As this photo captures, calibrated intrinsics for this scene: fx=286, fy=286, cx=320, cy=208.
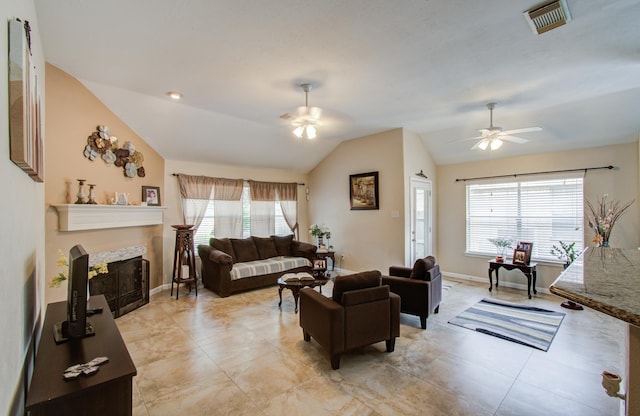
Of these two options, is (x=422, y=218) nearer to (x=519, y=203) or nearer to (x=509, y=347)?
(x=519, y=203)

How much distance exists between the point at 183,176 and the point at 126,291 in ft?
7.38

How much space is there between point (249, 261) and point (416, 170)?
12.4ft

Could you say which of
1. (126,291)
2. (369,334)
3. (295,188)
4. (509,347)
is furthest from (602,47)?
(126,291)

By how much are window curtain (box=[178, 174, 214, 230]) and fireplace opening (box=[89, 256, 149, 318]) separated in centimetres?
123

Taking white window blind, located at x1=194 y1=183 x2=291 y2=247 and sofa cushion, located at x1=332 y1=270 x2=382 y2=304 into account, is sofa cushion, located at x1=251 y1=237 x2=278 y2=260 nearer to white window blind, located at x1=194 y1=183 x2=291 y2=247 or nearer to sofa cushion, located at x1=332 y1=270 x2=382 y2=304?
white window blind, located at x1=194 y1=183 x2=291 y2=247

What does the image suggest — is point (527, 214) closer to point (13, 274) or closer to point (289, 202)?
point (289, 202)

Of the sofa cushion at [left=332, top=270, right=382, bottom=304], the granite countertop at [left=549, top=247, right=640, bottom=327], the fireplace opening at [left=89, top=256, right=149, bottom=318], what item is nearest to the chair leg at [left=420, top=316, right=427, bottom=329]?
the sofa cushion at [left=332, top=270, right=382, bottom=304]

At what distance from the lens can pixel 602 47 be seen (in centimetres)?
263

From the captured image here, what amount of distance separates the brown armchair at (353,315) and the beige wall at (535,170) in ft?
12.2

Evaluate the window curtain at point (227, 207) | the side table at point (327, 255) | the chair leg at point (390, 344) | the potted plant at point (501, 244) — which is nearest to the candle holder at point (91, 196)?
the window curtain at point (227, 207)

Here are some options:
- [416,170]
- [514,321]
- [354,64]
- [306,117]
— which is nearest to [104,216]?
[306,117]

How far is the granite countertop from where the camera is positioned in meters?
0.93

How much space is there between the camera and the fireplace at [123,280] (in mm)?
3762

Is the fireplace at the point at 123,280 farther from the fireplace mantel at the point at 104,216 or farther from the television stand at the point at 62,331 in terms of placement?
the television stand at the point at 62,331
